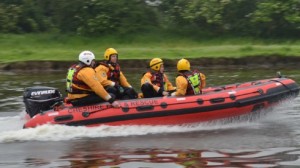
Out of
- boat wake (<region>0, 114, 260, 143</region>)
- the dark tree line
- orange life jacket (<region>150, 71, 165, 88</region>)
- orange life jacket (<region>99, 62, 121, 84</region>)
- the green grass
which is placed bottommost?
boat wake (<region>0, 114, 260, 143</region>)

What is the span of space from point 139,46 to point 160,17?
353 cm

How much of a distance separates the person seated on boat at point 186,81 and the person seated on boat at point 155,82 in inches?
17.5

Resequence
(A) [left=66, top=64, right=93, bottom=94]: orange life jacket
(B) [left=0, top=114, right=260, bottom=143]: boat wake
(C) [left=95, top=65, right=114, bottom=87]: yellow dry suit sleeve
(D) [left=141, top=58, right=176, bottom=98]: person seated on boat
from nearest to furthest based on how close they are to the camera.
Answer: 1. (B) [left=0, top=114, right=260, bottom=143]: boat wake
2. (A) [left=66, top=64, right=93, bottom=94]: orange life jacket
3. (D) [left=141, top=58, right=176, bottom=98]: person seated on boat
4. (C) [left=95, top=65, right=114, bottom=87]: yellow dry suit sleeve

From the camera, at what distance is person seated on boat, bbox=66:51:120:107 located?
34.7 feet

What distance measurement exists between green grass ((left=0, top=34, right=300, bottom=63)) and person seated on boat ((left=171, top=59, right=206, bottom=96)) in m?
11.1

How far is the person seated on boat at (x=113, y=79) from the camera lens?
11477 mm

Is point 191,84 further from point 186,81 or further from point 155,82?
point 155,82

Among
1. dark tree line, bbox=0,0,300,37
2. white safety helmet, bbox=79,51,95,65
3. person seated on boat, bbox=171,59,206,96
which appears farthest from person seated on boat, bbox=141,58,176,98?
dark tree line, bbox=0,0,300,37

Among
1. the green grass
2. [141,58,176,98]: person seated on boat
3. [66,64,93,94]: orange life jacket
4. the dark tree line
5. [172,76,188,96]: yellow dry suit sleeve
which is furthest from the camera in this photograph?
the dark tree line

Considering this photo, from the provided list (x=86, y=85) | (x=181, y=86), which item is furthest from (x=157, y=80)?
(x=86, y=85)

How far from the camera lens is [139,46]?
Answer: 85.7ft

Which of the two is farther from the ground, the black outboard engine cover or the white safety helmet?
the white safety helmet

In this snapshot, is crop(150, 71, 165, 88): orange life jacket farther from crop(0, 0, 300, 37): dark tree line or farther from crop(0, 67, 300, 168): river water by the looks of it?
crop(0, 0, 300, 37): dark tree line

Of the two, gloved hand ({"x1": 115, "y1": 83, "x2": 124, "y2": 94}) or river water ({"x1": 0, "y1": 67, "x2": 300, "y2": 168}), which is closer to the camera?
river water ({"x1": 0, "y1": 67, "x2": 300, "y2": 168})
